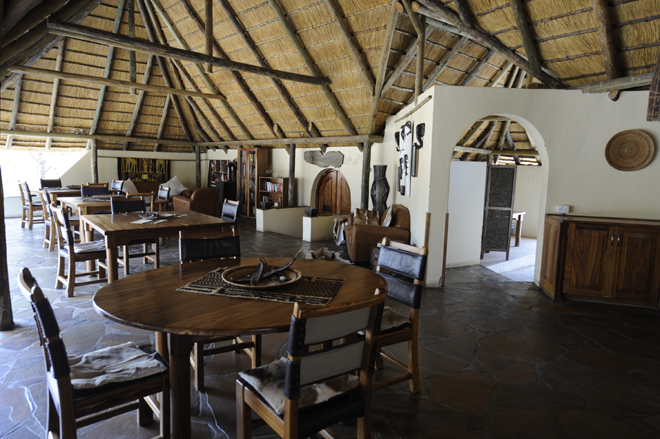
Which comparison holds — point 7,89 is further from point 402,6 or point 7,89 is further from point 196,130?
point 402,6

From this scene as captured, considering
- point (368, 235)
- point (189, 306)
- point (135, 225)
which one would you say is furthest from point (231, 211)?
point (189, 306)

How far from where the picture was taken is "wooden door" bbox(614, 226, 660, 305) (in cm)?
420

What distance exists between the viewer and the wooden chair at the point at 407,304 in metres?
2.41

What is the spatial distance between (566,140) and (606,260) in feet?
4.92

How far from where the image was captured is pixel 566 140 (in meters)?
4.82

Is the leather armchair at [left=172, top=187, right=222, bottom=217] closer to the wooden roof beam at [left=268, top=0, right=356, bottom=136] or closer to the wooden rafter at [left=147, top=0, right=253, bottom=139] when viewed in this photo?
the wooden rafter at [left=147, top=0, right=253, bottom=139]

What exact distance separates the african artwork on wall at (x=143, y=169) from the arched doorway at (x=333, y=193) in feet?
19.0

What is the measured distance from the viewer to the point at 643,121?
14.9ft

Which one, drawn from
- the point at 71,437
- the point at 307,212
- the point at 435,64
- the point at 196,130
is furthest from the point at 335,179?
the point at 71,437

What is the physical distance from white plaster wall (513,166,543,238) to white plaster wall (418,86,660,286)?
623 cm

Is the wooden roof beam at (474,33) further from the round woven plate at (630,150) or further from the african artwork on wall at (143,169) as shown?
the african artwork on wall at (143,169)

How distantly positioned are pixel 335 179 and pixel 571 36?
582 centimetres

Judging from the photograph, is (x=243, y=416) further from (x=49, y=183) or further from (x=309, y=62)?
(x=49, y=183)

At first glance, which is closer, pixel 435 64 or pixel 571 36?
pixel 571 36
